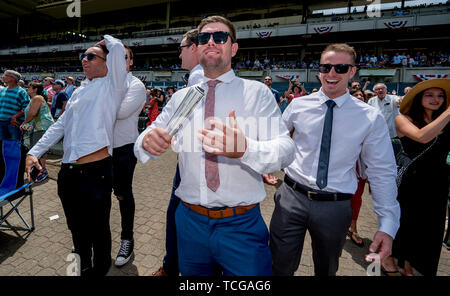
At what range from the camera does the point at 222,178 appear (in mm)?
1524

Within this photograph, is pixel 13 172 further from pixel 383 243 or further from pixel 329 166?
pixel 383 243

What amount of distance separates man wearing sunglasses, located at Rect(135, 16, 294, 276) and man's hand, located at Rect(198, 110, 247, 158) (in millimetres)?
281

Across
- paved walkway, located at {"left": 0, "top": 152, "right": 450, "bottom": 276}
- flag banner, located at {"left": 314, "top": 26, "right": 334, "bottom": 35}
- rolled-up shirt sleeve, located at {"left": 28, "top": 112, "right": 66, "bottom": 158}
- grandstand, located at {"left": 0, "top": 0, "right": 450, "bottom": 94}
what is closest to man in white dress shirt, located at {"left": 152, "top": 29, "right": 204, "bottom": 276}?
paved walkway, located at {"left": 0, "top": 152, "right": 450, "bottom": 276}

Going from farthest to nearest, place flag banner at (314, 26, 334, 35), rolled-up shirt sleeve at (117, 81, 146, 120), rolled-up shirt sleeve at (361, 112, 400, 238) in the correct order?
flag banner at (314, 26, 334, 35) < rolled-up shirt sleeve at (117, 81, 146, 120) < rolled-up shirt sleeve at (361, 112, 400, 238)

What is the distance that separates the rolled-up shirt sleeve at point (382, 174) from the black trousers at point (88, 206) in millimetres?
2236

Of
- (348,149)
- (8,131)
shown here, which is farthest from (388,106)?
(8,131)

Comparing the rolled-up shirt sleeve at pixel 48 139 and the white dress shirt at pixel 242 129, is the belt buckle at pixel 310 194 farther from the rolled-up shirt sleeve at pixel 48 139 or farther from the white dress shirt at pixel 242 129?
the rolled-up shirt sleeve at pixel 48 139

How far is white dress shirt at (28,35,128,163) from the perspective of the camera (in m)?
2.13

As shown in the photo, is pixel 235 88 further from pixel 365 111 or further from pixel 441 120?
pixel 441 120

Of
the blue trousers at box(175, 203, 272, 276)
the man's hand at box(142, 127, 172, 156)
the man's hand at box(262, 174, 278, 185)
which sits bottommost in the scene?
the blue trousers at box(175, 203, 272, 276)

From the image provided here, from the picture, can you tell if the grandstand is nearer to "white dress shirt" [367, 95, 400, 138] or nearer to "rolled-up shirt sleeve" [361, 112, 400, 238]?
"white dress shirt" [367, 95, 400, 138]

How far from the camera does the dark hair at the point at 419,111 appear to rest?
246 centimetres

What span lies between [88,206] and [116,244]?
49.3 inches
